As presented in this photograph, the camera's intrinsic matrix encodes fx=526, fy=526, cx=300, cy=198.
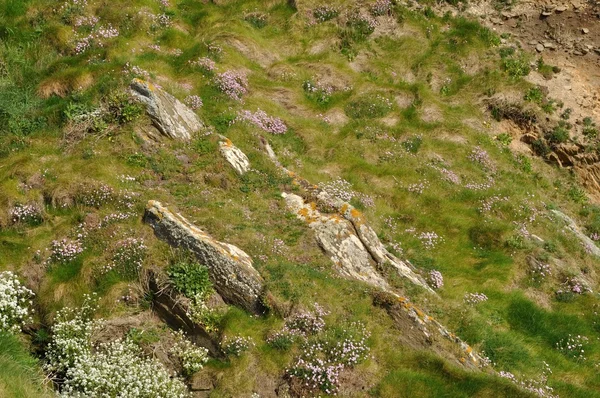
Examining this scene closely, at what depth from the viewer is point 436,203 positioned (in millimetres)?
21203

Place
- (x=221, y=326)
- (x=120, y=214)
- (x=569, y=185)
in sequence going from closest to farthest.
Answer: (x=221, y=326) < (x=120, y=214) < (x=569, y=185)

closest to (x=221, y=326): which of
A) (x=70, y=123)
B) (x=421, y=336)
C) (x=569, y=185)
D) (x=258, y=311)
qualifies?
(x=258, y=311)

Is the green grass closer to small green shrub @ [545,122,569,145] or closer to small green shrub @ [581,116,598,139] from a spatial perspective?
small green shrub @ [545,122,569,145]

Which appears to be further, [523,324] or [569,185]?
[569,185]

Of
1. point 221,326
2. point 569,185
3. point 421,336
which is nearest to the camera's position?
point 221,326

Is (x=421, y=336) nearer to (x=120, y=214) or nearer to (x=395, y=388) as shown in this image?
(x=395, y=388)

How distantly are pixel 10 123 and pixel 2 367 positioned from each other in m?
11.4

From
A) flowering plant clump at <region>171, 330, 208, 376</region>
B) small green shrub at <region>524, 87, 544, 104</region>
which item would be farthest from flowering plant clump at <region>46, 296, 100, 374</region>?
small green shrub at <region>524, 87, 544, 104</region>

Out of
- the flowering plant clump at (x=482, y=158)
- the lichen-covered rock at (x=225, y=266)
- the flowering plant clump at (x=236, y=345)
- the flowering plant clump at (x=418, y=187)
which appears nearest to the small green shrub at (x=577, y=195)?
the flowering plant clump at (x=482, y=158)

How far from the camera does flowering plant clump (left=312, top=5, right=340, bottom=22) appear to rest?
29.4 metres

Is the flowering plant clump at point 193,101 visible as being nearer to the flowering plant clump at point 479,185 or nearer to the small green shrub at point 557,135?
the flowering plant clump at point 479,185

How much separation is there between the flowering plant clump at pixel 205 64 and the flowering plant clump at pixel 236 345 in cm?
1408

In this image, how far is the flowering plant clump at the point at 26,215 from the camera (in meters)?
15.3

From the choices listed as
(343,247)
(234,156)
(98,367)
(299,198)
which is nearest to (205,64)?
(234,156)
